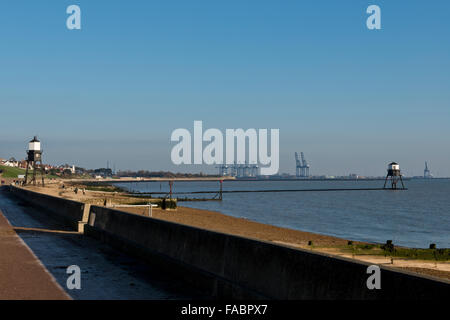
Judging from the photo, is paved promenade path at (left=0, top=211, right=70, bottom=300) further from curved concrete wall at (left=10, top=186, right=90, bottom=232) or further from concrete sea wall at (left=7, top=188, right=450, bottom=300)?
curved concrete wall at (left=10, top=186, right=90, bottom=232)

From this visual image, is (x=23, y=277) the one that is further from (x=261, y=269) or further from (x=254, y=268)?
(x=261, y=269)

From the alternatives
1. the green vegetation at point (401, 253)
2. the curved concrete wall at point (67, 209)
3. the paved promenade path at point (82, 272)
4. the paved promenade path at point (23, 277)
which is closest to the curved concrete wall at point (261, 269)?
the paved promenade path at point (82, 272)

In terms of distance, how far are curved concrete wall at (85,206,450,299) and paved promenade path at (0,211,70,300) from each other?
280 cm

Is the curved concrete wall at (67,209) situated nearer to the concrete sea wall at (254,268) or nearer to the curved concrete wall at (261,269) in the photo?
the concrete sea wall at (254,268)

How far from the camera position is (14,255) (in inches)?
659

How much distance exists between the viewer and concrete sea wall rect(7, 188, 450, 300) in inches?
282

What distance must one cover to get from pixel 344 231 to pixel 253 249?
4388cm

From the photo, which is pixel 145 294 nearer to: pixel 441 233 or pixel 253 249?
pixel 253 249

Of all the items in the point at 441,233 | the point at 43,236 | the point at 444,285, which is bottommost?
the point at 441,233

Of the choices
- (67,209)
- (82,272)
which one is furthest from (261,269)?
(67,209)

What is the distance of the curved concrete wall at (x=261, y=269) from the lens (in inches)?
281

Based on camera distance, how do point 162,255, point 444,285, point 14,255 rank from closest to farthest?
point 444,285 < point 162,255 < point 14,255

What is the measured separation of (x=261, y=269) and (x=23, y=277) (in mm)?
6041
